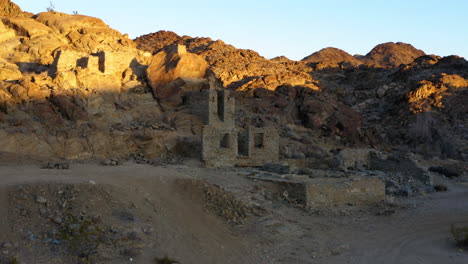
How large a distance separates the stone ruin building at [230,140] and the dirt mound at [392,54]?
66.1 meters

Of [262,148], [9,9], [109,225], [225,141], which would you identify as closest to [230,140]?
[225,141]

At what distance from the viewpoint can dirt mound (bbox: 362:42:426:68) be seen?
7869cm

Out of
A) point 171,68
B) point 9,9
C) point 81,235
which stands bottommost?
point 81,235

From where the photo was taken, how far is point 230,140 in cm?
1739

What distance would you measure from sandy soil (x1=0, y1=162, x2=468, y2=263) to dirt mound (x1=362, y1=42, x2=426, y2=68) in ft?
235

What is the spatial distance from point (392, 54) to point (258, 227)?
263 feet

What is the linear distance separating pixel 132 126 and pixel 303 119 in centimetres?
1445

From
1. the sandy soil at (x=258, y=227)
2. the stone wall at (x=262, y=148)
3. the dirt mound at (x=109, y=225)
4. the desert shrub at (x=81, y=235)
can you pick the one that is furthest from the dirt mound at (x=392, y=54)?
the desert shrub at (x=81, y=235)

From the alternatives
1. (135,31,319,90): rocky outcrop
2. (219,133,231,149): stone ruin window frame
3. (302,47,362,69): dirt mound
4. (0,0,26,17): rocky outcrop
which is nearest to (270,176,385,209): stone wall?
(219,133,231,149): stone ruin window frame

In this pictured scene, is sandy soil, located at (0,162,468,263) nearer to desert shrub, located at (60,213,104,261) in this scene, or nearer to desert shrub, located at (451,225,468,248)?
desert shrub, located at (451,225,468,248)

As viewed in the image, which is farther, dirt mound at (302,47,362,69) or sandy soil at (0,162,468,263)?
dirt mound at (302,47,362,69)

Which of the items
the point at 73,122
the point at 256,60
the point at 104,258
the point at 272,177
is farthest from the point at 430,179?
the point at 256,60

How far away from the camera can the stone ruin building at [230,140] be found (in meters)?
16.5

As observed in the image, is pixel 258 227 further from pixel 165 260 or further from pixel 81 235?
pixel 81 235
